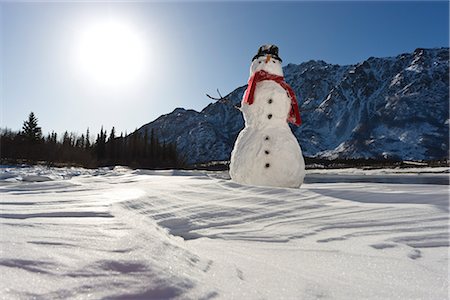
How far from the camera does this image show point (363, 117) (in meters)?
141

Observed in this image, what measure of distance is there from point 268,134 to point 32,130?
1229 inches

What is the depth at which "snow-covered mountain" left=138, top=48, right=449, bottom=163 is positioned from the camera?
374 feet

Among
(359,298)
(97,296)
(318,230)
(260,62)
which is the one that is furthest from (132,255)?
(260,62)

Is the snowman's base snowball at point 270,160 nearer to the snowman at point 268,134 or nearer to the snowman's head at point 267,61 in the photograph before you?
the snowman at point 268,134

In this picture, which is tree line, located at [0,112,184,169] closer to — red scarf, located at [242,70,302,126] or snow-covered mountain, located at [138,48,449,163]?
red scarf, located at [242,70,302,126]

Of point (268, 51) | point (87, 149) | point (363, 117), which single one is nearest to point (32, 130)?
point (87, 149)

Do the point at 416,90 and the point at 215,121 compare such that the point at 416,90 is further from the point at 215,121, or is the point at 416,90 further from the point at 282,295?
the point at 282,295

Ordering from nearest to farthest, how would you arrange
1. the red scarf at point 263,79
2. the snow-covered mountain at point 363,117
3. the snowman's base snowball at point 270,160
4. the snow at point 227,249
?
the snow at point 227,249
the snowman's base snowball at point 270,160
the red scarf at point 263,79
the snow-covered mountain at point 363,117

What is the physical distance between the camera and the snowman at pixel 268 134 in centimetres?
546

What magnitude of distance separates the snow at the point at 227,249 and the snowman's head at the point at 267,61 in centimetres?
361

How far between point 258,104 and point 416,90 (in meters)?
162

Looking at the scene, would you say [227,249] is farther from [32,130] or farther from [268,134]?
[32,130]

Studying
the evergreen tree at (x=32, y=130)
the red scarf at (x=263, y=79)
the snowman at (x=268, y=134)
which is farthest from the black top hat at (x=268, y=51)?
the evergreen tree at (x=32, y=130)

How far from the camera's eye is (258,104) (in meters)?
5.84
